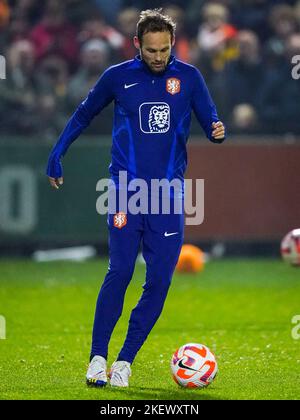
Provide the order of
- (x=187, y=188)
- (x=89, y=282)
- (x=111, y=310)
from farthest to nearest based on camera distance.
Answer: (x=187, y=188) < (x=89, y=282) < (x=111, y=310)

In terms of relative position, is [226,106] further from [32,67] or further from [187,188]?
[32,67]

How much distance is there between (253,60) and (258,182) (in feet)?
5.50

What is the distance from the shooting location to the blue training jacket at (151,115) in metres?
7.43

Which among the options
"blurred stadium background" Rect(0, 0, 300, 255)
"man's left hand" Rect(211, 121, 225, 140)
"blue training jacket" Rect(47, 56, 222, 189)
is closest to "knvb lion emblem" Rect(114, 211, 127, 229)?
"blue training jacket" Rect(47, 56, 222, 189)

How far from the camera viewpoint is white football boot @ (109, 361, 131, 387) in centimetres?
732

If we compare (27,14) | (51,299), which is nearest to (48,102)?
(27,14)

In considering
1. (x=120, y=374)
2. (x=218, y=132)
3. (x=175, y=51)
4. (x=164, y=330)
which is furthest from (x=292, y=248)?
(x=175, y=51)

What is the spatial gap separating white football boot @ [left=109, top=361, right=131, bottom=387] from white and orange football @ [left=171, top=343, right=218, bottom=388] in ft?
1.02

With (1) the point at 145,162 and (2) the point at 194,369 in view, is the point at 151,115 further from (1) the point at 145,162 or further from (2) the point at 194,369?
(2) the point at 194,369

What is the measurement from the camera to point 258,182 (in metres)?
15.5

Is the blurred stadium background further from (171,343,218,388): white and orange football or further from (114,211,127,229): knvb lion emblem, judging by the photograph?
(171,343,218,388): white and orange football

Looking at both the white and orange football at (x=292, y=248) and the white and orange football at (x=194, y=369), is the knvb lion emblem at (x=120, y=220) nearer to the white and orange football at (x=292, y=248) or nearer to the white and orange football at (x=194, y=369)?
the white and orange football at (x=194, y=369)

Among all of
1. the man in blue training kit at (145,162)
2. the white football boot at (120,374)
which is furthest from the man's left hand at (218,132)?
the white football boot at (120,374)

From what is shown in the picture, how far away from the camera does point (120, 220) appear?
7410 mm
